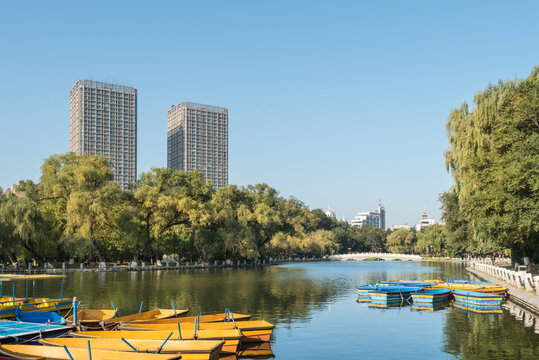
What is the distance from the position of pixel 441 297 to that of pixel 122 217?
4854 cm

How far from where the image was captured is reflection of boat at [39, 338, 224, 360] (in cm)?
1402

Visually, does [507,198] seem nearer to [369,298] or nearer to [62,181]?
[369,298]

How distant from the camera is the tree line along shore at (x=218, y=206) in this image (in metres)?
31.7

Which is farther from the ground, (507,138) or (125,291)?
(507,138)

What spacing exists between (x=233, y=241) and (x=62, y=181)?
25.5 m

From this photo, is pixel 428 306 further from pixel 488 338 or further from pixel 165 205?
pixel 165 205

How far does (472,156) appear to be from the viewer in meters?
38.2

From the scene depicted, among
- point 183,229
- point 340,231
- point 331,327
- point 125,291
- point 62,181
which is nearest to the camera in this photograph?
point 331,327

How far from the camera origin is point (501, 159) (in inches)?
1255

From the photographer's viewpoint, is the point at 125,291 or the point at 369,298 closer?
the point at 369,298

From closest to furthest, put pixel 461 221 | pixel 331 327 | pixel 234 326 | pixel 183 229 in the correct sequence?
1. pixel 234 326
2. pixel 331 327
3. pixel 461 221
4. pixel 183 229

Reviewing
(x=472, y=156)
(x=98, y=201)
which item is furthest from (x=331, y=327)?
(x=98, y=201)

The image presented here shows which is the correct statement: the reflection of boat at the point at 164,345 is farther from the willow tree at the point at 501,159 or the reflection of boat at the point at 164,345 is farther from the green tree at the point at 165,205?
the green tree at the point at 165,205

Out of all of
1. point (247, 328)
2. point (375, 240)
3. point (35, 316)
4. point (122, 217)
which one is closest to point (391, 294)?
point (247, 328)
